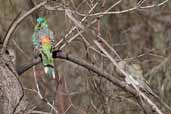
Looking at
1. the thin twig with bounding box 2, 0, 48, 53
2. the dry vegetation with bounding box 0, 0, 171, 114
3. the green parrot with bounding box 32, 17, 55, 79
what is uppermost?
the thin twig with bounding box 2, 0, 48, 53

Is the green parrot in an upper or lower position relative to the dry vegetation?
upper

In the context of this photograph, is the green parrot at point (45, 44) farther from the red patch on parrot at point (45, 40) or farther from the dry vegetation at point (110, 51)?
the dry vegetation at point (110, 51)

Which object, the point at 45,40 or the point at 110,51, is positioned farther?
the point at 110,51

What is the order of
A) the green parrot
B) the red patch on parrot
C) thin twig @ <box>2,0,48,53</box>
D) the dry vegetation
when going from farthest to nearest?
the dry vegetation, the red patch on parrot, the green parrot, thin twig @ <box>2,0,48,53</box>

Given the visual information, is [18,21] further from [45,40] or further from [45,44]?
[45,40]

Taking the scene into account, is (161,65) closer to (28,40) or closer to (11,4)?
(11,4)

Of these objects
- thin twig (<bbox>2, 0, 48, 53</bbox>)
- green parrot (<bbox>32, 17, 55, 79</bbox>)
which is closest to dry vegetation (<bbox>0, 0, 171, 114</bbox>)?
green parrot (<bbox>32, 17, 55, 79</bbox>)

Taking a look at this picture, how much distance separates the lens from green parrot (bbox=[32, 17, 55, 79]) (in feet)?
13.5

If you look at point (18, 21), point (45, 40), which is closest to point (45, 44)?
point (45, 40)

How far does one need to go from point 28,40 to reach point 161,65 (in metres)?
3.12

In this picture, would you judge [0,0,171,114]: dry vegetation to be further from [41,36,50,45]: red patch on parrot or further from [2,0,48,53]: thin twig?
[2,0,48,53]: thin twig

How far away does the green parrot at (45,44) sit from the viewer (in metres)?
4.12

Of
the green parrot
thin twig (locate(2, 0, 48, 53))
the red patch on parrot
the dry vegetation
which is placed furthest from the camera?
the dry vegetation

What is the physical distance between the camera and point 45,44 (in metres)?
4.29
